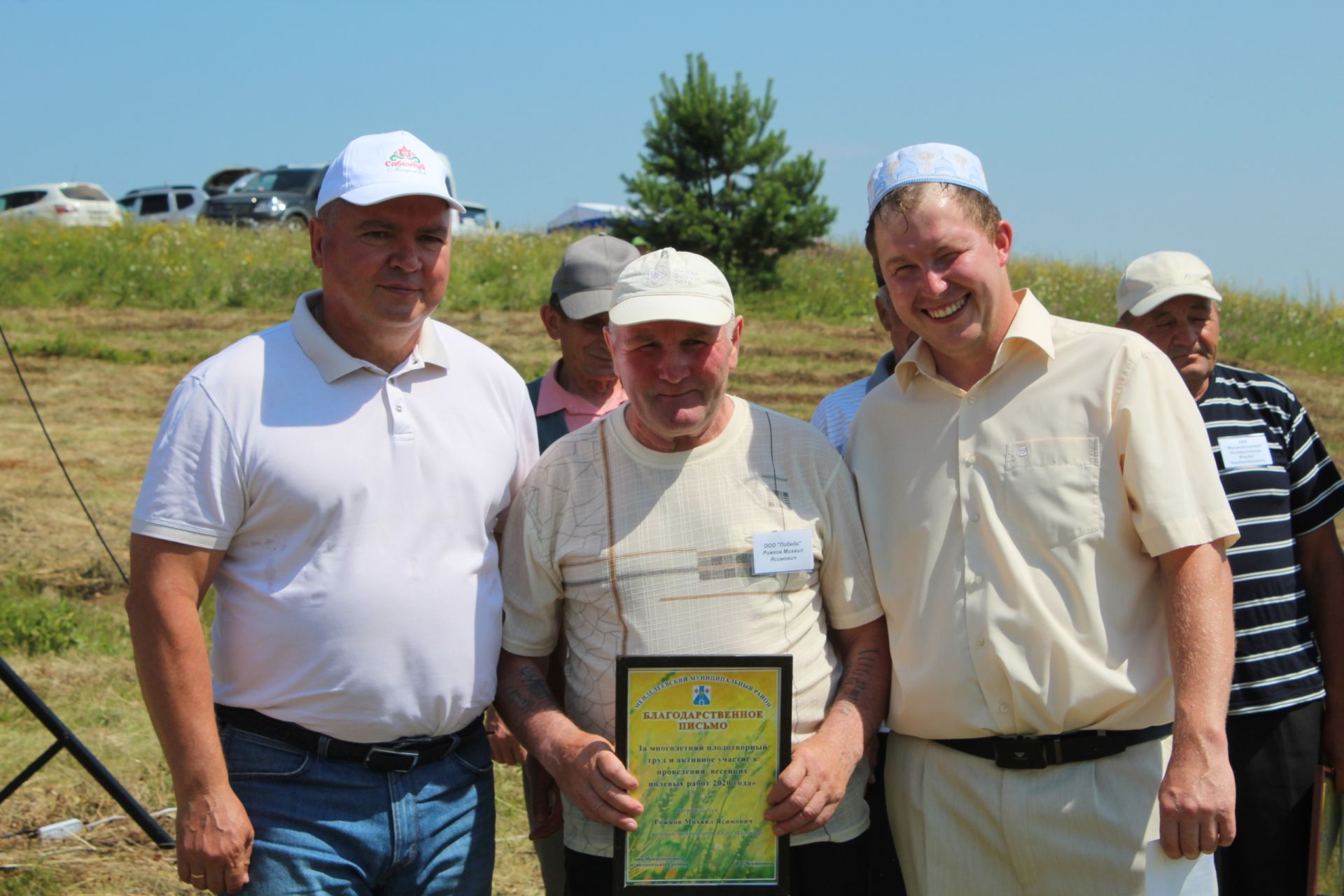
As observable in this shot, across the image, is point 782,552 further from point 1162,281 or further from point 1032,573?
point 1162,281

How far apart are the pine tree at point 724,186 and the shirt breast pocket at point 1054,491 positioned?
612 inches

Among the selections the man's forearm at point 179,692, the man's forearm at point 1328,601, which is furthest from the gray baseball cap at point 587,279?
the man's forearm at point 1328,601

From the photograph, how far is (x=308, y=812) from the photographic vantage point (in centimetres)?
262

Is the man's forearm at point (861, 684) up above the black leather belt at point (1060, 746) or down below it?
above

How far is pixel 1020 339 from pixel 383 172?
5.11 feet

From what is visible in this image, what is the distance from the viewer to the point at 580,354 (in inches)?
152

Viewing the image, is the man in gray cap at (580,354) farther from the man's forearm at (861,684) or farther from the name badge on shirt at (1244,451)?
the name badge on shirt at (1244,451)

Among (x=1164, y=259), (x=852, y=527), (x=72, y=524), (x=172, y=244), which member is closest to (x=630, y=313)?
(x=852, y=527)

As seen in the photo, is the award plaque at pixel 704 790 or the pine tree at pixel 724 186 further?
the pine tree at pixel 724 186

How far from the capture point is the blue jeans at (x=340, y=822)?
2.60 meters

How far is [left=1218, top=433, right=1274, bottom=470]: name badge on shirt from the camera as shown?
3.40 meters

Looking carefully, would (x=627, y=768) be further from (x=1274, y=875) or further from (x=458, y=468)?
(x=1274, y=875)

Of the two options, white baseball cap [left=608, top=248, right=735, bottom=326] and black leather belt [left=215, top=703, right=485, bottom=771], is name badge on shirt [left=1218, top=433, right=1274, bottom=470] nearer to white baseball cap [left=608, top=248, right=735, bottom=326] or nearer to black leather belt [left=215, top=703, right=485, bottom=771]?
white baseball cap [left=608, top=248, right=735, bottom=326]

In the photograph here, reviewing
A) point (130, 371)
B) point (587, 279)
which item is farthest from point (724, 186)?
point (587, 279)
